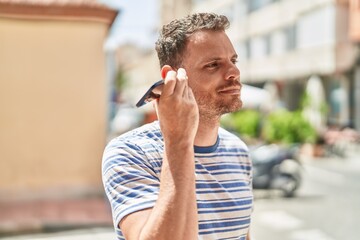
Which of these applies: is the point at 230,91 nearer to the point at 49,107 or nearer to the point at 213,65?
the point at 213,65

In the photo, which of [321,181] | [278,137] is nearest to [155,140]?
[321,181]

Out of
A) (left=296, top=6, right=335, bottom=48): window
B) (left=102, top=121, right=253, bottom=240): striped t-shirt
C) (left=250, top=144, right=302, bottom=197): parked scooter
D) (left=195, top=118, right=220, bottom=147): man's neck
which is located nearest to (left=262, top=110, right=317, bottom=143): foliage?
(left=250, top=144, right=302, bottom=197): parked scooter

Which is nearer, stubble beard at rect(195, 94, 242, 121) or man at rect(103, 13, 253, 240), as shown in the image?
man at rect(103, 13, 253, 240)

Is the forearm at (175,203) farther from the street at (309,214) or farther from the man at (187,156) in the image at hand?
the street at (309,214)

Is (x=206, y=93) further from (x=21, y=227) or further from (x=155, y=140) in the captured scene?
(x=21, y=227)

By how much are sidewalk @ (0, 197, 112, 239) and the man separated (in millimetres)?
6163

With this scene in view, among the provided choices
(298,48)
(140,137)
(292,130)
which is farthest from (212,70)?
(298,48)

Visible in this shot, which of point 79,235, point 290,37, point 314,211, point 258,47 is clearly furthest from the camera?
point 258,47

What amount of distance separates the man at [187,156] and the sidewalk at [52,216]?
6163 mm

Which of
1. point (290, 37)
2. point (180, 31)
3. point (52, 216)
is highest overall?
point (290, 37)

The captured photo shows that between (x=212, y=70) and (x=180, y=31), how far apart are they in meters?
0.16

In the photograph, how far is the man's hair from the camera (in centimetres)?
177

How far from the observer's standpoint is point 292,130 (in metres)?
18.5

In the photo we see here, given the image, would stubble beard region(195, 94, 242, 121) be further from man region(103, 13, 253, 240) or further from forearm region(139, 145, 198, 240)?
forearm region(139, 145, 198, 240)
